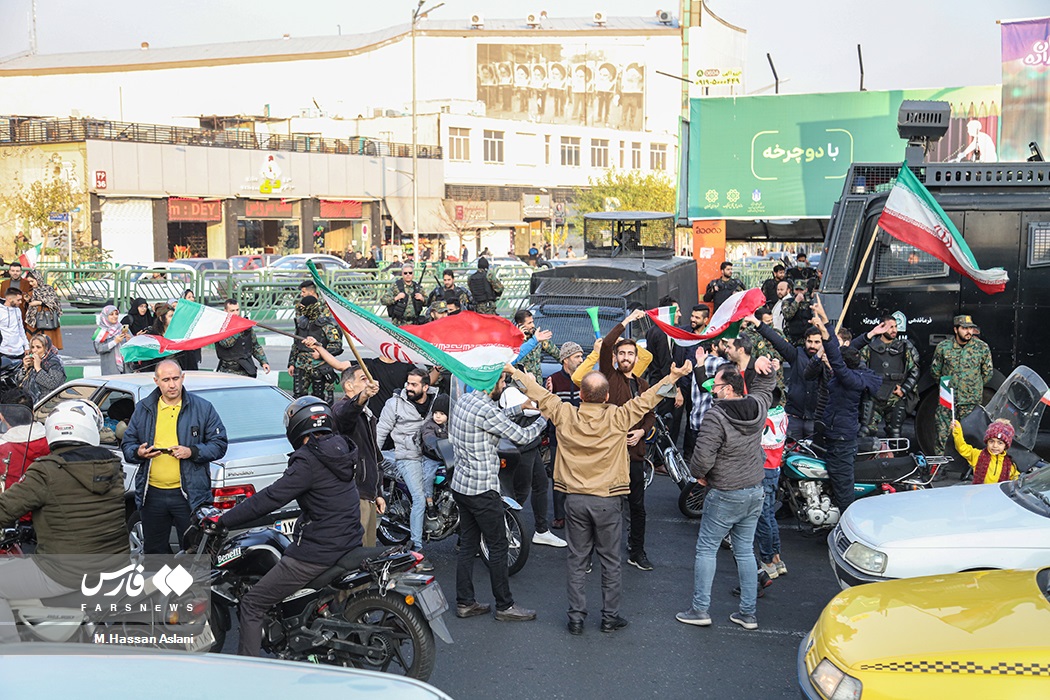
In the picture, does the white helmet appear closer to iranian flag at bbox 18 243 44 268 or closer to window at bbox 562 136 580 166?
iranian flag at bbox 18 243 44 268

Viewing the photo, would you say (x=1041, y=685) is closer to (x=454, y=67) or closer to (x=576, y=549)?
(x=576, y=549)

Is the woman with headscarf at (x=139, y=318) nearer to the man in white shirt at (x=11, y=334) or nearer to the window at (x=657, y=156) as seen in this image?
the man in white shirt at (x=11, y=334)

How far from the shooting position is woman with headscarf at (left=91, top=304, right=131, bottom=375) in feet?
43.7

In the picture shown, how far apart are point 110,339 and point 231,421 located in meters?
5.70

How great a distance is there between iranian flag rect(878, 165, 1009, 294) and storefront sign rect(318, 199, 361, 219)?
5104cm

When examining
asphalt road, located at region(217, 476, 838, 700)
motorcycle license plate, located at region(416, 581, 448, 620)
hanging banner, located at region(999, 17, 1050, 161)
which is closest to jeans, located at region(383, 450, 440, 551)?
asphalt road, located at region(217, 476, 838, 700)

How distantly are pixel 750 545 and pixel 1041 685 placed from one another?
2.91m

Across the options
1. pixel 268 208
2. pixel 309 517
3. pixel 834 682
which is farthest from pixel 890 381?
pixel 268 208

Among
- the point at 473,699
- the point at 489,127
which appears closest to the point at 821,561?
the point at 473,699

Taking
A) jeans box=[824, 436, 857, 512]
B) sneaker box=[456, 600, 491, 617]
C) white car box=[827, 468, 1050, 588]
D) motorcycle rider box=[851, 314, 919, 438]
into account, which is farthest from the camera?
motorcycle rider box=[851, 314, 919, 438]

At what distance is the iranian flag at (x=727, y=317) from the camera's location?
9352mm

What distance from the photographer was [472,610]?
7.39 metres

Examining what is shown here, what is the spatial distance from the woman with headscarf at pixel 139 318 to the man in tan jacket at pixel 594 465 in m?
7.68

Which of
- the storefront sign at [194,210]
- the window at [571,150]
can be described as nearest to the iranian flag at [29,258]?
the storefront sign at [194,210]
